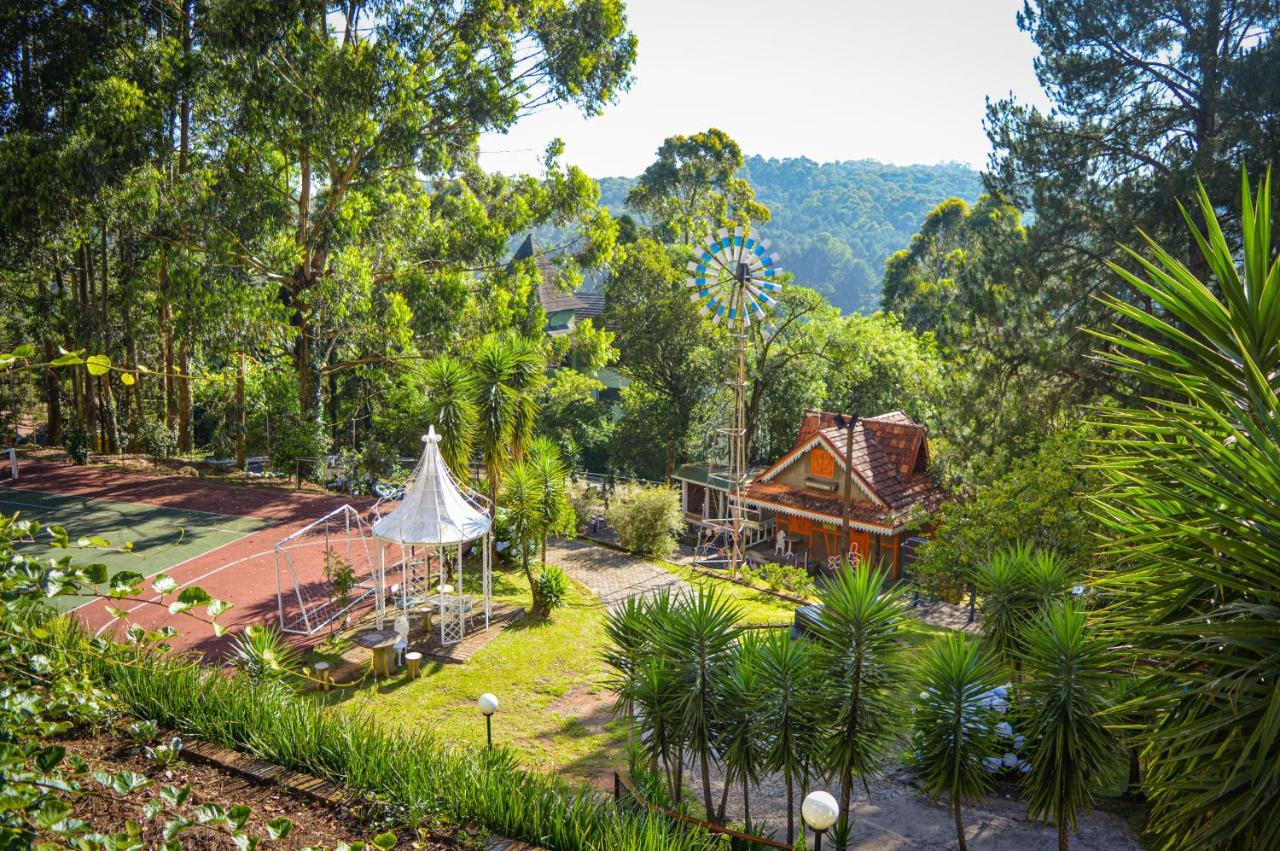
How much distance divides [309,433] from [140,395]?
1016cm

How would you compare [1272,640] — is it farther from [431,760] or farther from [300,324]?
[300,324]

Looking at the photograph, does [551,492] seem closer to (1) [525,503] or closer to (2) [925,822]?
(1) [525,503]

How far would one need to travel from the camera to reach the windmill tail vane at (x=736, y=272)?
73.3ft

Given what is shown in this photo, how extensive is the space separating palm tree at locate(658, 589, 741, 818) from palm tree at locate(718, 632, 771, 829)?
10 centimetres

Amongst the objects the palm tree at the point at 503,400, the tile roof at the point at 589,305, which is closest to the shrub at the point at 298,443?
the palm tree at the point at 503,400

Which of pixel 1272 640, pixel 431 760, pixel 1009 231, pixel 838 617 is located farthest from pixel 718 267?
pixel 1272 640

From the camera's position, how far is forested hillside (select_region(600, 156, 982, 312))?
11769cm

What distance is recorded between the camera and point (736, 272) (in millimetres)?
22344

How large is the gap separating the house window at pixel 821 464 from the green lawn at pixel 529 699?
13538 mm

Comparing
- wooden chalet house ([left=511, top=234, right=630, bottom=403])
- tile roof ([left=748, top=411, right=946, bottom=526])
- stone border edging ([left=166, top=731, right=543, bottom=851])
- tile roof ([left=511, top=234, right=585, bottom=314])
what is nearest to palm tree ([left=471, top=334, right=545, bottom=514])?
tile roof ([left=748, top=411, right=946, bottom=526])

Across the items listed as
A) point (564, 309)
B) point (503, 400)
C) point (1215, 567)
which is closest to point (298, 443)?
point (503, 400)

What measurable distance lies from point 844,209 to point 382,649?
14302 centimetres

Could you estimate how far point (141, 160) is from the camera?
810 inches

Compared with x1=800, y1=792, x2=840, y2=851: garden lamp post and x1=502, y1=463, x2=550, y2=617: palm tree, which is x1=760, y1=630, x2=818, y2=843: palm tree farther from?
x1=502, y1=463, x2=550, y2=617: palm tree
